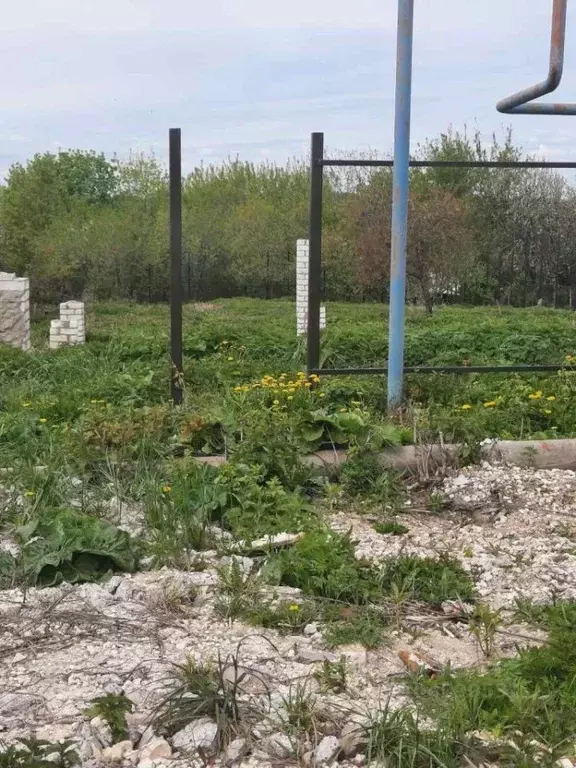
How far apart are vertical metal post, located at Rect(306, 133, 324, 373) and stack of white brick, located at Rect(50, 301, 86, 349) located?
7495 mm

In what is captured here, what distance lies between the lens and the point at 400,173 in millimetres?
6164

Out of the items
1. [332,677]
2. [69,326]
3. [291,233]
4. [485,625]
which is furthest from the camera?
[291,233]

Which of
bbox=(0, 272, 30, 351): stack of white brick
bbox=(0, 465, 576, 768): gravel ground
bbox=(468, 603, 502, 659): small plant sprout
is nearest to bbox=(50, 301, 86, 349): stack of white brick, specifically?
bbox=(0, 272, 30, 351): stack of white brick

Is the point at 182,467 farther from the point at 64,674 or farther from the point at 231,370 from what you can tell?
the point at 231,370

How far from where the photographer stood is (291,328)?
1393 cm

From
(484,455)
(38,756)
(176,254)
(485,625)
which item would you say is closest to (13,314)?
(176,254)

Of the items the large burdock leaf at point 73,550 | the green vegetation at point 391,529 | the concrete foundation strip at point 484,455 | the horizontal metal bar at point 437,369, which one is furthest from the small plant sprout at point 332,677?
the horizontal metal bar at point 437,369

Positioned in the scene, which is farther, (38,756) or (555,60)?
(555,60)

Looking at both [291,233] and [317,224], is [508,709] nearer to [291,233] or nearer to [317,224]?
[317,224]

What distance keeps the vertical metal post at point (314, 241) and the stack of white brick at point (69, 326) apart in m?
7.50

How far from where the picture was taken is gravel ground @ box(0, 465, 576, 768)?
9.00 ft

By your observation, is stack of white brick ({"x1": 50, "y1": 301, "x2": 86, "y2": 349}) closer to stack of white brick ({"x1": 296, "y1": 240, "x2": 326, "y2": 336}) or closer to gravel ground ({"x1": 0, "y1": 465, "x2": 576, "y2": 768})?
stack of white brick ({"x1": 296, "y1": 240, "x2": 326, "y2": 336})

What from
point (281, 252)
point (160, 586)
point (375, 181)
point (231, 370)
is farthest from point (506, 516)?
point (281, 252)

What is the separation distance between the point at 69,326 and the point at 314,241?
Result: 7865 mm
